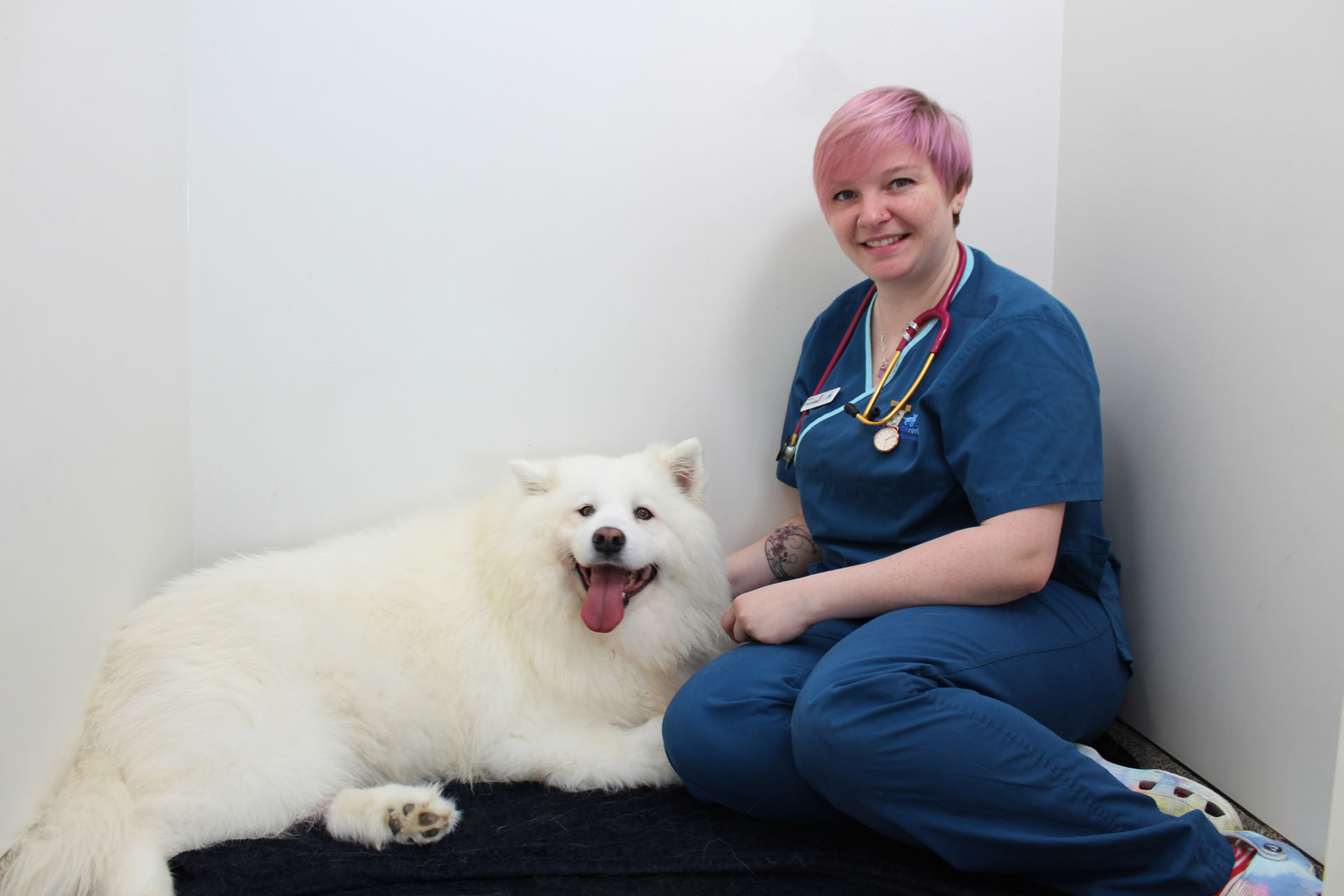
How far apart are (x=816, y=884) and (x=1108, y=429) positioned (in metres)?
1.44

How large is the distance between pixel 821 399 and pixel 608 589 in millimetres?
720

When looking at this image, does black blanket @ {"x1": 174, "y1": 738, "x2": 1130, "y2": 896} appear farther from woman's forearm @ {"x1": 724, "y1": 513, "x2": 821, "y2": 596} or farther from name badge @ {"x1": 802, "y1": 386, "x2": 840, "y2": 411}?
name badge @ {"x1": 802, "y1": 386, "x2": 840, "y2": 411}

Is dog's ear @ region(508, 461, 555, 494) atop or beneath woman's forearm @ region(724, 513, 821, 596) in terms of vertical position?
atop

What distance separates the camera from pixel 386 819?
5.61 feet

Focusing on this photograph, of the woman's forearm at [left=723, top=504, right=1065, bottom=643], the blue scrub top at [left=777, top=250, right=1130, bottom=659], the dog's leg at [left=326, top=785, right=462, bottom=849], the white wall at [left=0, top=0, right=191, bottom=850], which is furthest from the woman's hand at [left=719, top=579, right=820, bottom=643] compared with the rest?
the white wall at [left=0, top=0, right=191, bottom=850]

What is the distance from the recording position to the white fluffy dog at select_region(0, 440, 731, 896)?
166 centimetres

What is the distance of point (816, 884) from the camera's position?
1598 mm

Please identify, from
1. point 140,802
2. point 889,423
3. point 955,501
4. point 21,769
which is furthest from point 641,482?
point 21,769

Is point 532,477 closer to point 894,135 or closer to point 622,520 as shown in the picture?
point 622,520

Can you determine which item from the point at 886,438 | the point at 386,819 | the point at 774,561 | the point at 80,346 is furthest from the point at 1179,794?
the point at 80,346

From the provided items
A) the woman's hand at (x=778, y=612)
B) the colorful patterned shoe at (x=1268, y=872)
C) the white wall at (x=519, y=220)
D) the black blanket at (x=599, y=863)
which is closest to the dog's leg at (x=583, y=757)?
the black blanket at (x=599, y=863)

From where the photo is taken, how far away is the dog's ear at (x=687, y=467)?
2.14m

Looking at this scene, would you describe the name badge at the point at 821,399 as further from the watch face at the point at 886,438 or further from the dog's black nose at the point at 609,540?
the dog's black nose at the point at 609,540

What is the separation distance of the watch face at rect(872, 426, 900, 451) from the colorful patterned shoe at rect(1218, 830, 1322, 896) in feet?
3.22
